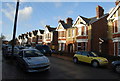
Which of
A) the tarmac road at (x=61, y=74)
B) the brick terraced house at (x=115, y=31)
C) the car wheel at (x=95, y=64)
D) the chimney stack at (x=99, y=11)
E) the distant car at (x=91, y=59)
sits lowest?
the tarmac road at (x=61, y=74)

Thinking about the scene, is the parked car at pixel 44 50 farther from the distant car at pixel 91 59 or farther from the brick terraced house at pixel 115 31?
the brick terraced house at pixel 115 31

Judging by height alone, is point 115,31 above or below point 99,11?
below

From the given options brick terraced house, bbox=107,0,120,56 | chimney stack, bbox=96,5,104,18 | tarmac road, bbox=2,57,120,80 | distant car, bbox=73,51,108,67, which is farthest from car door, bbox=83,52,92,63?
chimney stack, bbox=96,5,104,18

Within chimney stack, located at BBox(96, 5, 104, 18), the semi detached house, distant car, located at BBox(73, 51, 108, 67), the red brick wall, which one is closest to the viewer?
distant car, located at BBox(73, 51, 108, 67)

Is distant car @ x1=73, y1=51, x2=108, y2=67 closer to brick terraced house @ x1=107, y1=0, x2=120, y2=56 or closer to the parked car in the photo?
brick terraced house @ x1=107, y1=0, x2=120, y2=56

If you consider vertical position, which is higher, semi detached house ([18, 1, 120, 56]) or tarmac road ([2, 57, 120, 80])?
semi detached house ([18, 1, 120, 56])

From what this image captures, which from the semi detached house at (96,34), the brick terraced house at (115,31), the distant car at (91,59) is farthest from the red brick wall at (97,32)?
the distant car at (91,59)

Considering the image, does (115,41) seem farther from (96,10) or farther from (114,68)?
(96,10)

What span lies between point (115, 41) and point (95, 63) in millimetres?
6165

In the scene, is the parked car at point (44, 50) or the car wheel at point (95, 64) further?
the parked car at point (44, 50)

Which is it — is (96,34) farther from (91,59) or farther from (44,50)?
(91,59)

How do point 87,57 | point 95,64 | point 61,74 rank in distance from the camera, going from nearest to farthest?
1. point 61,74
2. point 95,64
3. point 87,57

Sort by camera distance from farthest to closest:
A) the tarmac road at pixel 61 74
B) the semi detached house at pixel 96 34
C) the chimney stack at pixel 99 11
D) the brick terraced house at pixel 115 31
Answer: the chimney stack at pixel 99 11 < the semi detached house at pixel 96 34 < the brick terraced house at pixel 115 31 < the tarmac road at pixel 61 74

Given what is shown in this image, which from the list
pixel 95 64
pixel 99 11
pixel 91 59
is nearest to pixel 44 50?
pixel 91 59
